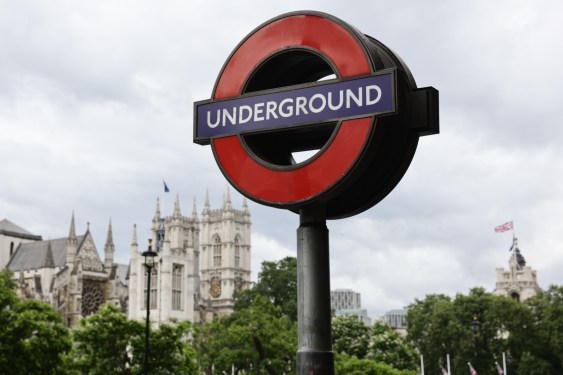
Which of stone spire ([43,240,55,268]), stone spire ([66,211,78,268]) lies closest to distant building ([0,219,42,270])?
stone spire ([43,240,55,268])

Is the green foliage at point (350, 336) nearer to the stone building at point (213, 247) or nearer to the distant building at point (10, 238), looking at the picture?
the stone building at point (213, 247)

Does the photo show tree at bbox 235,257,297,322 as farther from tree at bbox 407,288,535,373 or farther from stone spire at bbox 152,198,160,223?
stone spire at bbox 152,198,160,223

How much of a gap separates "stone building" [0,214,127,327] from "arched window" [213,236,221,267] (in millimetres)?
27307

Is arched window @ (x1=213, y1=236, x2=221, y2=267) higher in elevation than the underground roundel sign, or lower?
higher

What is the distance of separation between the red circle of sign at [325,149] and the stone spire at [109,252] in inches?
4584

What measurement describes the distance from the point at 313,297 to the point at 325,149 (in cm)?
166

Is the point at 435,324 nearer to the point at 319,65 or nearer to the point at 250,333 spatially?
the point at 250,333

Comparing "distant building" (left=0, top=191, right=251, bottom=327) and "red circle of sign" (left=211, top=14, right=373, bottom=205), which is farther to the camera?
"distant building" (left=0, top=191, right=251, bottom=327)

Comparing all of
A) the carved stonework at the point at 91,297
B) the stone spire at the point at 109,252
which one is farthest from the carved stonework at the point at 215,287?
the carved stonework at the point at 91,297

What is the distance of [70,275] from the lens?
373ft

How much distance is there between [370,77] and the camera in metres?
7.92

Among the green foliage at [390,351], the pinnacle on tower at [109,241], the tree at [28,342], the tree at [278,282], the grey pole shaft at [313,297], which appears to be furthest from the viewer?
the pinnacle on tower at [109,241]

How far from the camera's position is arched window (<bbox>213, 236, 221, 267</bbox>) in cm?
14850

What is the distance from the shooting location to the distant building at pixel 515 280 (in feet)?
389
